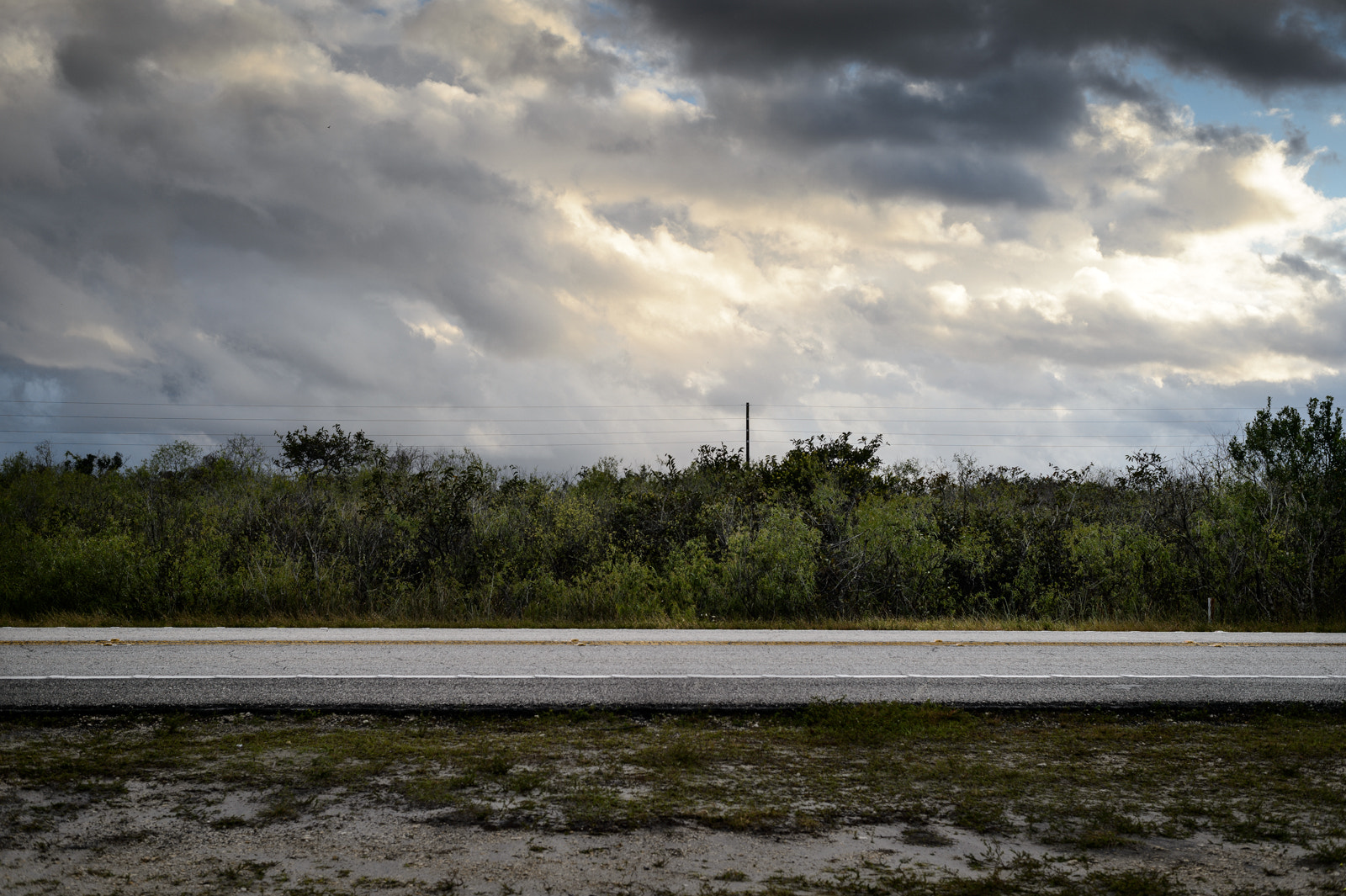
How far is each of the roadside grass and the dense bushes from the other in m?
6.98

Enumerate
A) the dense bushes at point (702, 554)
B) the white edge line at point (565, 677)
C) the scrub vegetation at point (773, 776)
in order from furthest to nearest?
the dense bushes at point (702, 554) → the white edge line at point (565, 677) → the scrub vegetation at point (773, 776)

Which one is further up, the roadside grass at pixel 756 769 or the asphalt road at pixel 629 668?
the asphalt road at pixel 629 668

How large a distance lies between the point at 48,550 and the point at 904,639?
14671mm

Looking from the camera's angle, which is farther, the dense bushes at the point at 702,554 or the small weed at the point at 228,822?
the dense bushes at the point at 702,554

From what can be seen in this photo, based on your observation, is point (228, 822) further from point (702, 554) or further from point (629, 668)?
point (702, 554)

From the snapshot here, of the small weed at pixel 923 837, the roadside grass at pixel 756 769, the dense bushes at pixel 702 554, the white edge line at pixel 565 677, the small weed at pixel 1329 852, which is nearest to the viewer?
the small weed at pixel 1329 852

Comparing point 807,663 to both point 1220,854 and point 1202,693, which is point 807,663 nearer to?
point 1202,693

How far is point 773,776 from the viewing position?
591 cm

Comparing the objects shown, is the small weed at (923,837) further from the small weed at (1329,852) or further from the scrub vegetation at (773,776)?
the small weed at (1329,852)

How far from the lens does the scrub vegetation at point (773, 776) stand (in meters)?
4.93

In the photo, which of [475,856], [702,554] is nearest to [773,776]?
[475,856]

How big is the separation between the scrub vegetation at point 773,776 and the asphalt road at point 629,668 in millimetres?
445

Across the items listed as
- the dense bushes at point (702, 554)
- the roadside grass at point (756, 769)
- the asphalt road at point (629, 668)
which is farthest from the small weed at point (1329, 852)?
the dense bushes at point (702, 554)

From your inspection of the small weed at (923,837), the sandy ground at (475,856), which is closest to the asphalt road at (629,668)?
the sandy ground at (475,856)
